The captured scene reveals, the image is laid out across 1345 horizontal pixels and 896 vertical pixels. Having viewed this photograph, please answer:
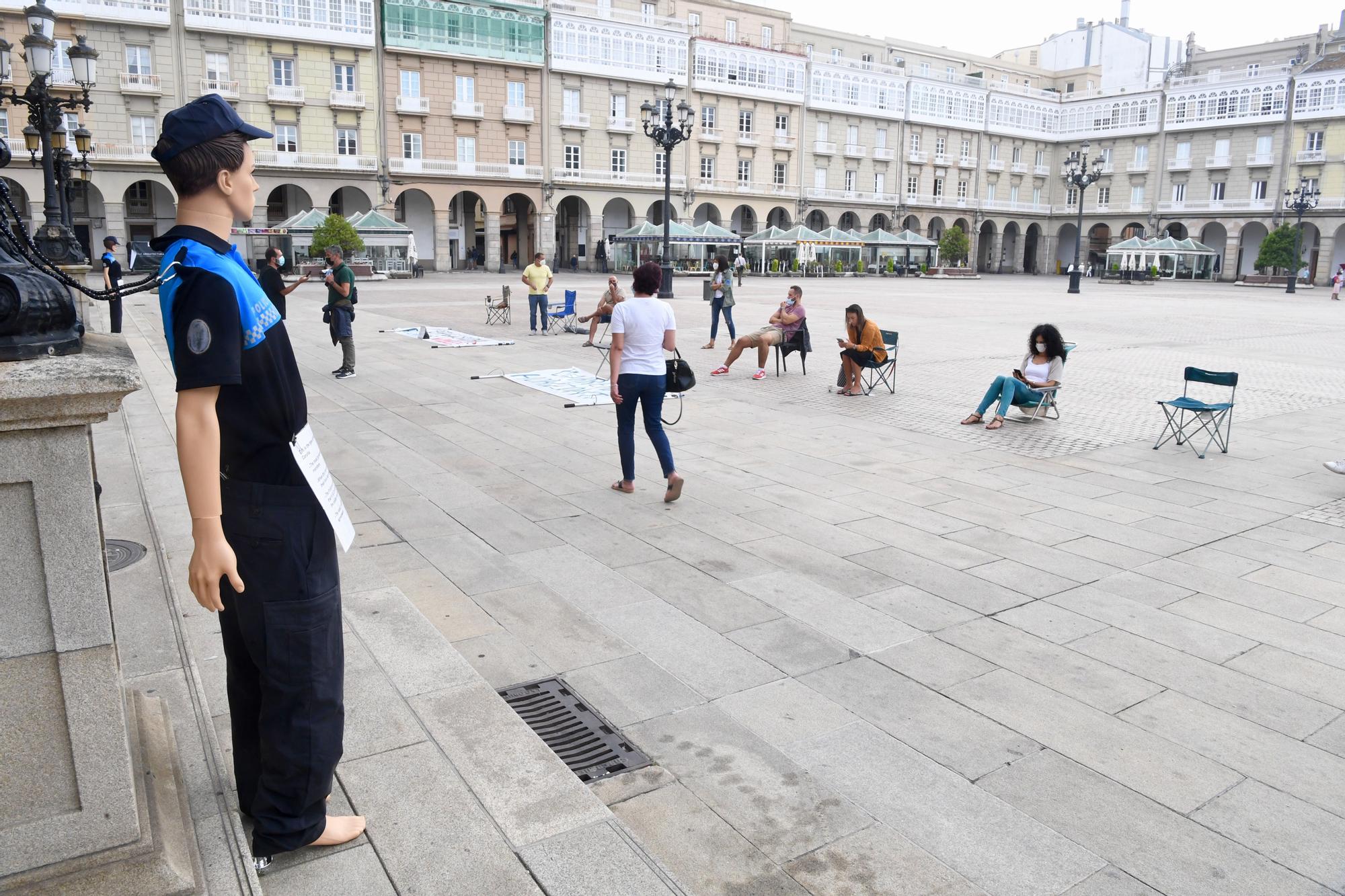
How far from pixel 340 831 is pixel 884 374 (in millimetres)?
10721

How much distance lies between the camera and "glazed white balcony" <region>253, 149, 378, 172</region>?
41906 mm

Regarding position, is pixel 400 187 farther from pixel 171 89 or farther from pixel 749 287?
pixel 749 287

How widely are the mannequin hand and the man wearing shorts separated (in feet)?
35.7

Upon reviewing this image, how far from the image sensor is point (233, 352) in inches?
83.7

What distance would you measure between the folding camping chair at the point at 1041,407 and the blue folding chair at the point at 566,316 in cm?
983

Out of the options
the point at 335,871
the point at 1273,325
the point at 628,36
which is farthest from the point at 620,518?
the point at 628,36

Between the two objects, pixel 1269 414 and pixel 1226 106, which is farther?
pixel 1226 106

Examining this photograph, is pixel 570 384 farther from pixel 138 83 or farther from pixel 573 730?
pixel 138 83

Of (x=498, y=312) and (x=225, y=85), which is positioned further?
(x=225, y=85)

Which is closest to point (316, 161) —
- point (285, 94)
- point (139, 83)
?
point (285, 94)

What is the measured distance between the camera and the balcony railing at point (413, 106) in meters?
44.4

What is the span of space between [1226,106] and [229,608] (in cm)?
7057

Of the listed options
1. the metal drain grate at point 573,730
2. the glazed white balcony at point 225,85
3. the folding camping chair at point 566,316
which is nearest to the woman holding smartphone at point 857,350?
the folding camping chair at point 566,316

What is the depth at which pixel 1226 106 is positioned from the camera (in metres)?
59.3
